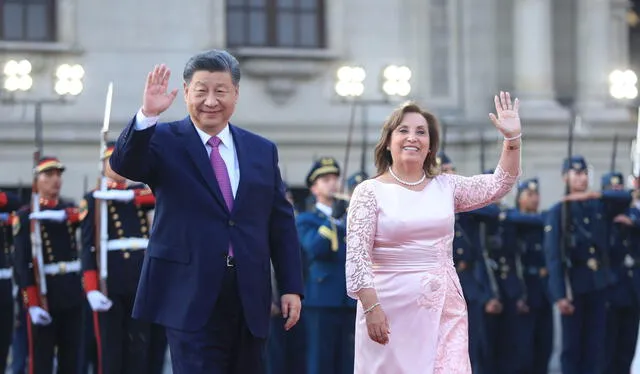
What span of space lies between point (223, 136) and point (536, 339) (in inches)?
271

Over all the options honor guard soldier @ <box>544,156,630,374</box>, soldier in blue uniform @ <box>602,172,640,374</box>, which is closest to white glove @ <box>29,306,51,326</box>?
honor guard soldier @ <box>544,156,630,374</box>

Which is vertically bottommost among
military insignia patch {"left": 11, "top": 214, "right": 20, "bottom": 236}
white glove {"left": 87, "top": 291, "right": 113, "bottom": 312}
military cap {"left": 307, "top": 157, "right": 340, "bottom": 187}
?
white glove {"left": 87, "top": 291, "right": 113, "bottom": 312}

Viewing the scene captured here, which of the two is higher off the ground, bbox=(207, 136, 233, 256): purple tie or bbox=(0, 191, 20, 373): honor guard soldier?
bbox=(207, 136, 233, 256): purple tie

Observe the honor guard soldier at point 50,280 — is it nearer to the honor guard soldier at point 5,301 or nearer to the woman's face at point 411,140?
the honor guard soldier at point 5,301

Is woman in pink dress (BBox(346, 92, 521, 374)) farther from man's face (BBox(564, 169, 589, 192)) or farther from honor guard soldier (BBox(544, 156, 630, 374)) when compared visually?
man's face (BBox(564, 169, 589, 192))

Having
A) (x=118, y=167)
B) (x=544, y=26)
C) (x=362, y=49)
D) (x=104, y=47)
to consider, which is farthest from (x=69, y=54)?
(x=118, y=167)

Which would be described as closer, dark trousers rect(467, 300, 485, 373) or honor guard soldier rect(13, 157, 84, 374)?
honor guard soldier rect(13, 157, 84, 374)

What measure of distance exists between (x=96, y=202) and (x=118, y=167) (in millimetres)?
4101

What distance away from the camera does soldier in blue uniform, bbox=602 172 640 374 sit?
12.4m

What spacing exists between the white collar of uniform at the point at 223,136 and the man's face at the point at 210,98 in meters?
0.02

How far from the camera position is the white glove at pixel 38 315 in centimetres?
1071

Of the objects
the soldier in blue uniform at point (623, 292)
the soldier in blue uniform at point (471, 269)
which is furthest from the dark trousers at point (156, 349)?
the soldier in blue uniform at point (623, 292)

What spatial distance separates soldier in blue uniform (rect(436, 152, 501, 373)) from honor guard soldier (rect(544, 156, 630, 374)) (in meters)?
0.56

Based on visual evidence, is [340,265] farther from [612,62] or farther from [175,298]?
[612,62]
